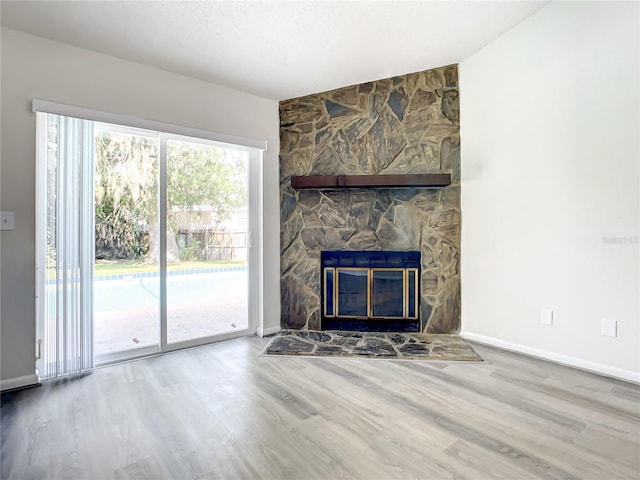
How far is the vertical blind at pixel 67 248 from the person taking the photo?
246cm

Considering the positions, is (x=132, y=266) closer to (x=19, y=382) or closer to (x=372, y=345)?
(x=19, y=382)

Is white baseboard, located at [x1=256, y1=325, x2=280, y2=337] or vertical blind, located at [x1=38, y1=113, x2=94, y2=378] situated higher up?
vertical blind, located at [x1=38, y1=113, x2=94, y2=378]

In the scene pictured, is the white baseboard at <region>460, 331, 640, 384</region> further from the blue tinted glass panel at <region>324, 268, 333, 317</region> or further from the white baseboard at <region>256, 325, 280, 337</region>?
the white baseboard at <region>256, 325, 280, 337</region>

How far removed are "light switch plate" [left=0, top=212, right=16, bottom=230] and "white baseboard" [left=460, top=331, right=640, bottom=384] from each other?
3.96m

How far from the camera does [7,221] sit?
2299 millimetres

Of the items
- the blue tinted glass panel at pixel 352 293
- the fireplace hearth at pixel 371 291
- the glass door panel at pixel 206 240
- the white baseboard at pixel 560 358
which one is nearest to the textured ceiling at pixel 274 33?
the glass door panel at pixel 206 240

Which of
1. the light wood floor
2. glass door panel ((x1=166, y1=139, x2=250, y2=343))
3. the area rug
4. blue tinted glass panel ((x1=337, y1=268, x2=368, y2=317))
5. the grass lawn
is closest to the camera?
the light wood floor

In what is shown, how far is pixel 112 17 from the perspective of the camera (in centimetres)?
222

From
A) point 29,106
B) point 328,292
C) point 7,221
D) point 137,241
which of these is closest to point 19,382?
point 7,221

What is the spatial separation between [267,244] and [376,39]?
2175mm

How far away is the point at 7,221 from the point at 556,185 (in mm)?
4168

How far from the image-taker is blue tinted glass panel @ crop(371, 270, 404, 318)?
3.65m

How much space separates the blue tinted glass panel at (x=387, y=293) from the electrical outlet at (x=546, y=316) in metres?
1.27

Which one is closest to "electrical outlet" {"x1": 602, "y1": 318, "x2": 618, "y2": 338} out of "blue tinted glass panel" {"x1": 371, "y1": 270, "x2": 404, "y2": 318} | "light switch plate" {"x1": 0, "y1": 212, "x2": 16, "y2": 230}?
"blue tinted glass panel" {"x1": 371, "y1": 270, "x2": 404, "y2": 318}
